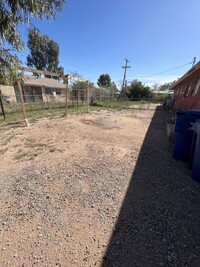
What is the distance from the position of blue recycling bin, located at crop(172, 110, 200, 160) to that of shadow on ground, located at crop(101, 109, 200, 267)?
1.75 feet

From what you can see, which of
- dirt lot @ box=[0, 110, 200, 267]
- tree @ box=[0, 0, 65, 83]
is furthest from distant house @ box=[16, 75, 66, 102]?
dirt lot @ box=[0, 110, 200, 267]

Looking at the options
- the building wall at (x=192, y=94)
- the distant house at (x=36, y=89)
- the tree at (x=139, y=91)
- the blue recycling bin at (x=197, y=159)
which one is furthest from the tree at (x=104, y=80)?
the blue recycling bin at (x=197, y=159)

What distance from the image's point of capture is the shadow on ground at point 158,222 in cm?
141

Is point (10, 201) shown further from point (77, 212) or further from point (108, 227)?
point (108, 227)

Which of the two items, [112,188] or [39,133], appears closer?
[112,188]

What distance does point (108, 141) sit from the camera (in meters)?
4.51

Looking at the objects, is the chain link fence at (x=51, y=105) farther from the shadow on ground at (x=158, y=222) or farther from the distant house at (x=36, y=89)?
the shadow on ground at (x=158, y=222)

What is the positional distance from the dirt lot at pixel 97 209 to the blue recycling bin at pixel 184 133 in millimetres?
308

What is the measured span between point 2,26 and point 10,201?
3.97 m

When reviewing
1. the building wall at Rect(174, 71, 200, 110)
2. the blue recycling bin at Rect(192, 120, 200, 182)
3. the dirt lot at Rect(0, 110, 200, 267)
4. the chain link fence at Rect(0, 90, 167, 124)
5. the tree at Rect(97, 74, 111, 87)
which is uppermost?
the tree at Rect(97, 74, 111, 87)

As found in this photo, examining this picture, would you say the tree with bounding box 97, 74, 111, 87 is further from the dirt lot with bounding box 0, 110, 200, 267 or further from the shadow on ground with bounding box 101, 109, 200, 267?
the shadow on ground with bounding box 101, 109, 200, 267

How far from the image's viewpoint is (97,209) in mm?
1991

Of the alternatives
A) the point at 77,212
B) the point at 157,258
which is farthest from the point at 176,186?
the point at 77,212

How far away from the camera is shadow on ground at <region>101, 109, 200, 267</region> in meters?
1.41
